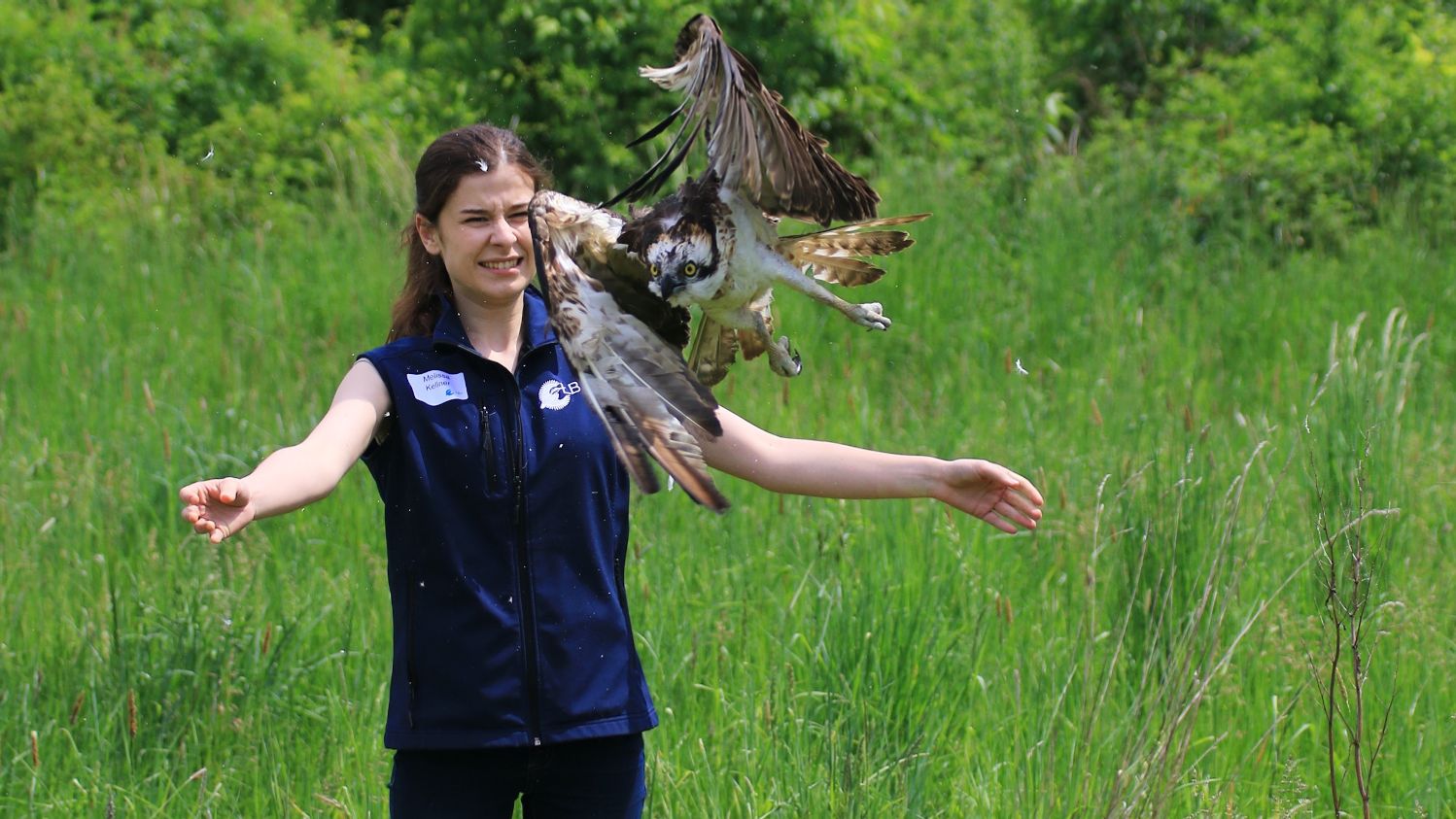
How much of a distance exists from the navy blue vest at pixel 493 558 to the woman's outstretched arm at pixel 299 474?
6 cm

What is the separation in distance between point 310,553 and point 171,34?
6.67 m

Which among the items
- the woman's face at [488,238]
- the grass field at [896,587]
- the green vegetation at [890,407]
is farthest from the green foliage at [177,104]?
the woman's face at [488,238]

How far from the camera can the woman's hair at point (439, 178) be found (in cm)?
271

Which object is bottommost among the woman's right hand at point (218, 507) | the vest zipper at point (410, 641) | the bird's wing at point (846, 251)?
the vest zipper at point (410, 641)

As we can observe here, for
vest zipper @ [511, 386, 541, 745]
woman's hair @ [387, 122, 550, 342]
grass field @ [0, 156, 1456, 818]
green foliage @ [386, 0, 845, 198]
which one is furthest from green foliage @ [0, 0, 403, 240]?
vest zipper @ [511, 386, 541, 745]

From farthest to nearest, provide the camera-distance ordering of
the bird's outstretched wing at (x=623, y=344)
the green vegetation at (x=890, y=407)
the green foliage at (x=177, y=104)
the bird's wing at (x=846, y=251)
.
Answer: the green foliage at (x=177, y=104)
the green vegetation at (x=890, y=407)
the bird's wing at (x=846, y=251)
the bird's outstretched wing at (x=623, y=344)

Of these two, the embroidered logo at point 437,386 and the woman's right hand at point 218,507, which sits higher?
the embroidered logo at point 437,386

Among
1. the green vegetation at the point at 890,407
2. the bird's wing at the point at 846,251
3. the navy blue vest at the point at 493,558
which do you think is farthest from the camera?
the green vegetation at the point at 890,407

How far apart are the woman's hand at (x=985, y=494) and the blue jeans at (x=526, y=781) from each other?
73 centimetres

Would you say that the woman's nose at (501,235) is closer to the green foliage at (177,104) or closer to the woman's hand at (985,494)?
the woman's hand at (985,494)

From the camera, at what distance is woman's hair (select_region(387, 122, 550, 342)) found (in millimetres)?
2705

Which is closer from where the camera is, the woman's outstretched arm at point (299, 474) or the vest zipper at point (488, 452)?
the woman's outstretched arm at point (299, 474)

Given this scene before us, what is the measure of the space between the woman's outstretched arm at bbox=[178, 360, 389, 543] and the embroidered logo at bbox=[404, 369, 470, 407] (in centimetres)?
6

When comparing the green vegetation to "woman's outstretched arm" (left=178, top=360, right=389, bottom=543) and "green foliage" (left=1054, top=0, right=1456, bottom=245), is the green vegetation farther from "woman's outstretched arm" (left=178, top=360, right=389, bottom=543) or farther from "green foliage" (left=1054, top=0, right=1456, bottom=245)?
"woman's outstretched arm" (left=178, top=360, right=389, bottom=543)
